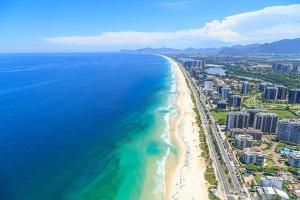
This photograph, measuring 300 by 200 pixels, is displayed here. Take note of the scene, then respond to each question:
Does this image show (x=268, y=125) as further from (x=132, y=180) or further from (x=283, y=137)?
(x=132, y=180)

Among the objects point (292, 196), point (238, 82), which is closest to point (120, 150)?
point (292, 196)

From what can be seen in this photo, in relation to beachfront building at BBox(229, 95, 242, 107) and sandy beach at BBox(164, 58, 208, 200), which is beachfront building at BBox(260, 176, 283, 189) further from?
beachfront building at BBox(229, 95, 242, 107)

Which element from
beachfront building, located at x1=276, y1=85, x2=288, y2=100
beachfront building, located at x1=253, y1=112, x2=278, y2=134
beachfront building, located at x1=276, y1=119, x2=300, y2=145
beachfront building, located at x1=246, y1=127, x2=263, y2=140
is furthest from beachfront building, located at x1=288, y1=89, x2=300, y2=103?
beachfront building, located at x1=246, y1=127, x2=263, y2=140

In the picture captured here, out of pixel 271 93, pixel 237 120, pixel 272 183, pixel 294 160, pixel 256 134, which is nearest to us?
pixel 272 183

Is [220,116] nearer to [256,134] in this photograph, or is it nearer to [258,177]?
[256,134]

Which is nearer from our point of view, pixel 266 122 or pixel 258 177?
pixel 258 177

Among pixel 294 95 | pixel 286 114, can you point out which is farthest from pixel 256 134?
pixel 294 95
